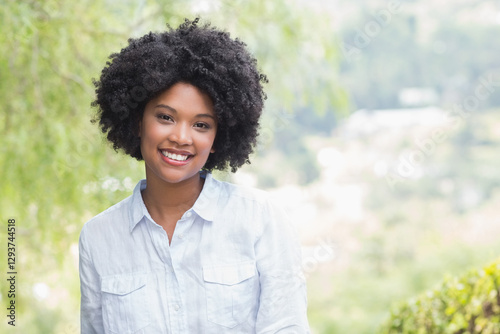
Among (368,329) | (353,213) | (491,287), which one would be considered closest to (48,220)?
(491,287)

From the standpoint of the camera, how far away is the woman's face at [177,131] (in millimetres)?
1431

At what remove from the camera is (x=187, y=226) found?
1494 millimetres

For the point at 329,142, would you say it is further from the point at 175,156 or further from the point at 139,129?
the point at 175,156

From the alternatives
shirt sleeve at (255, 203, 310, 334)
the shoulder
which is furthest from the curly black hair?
shirt sleeve at (255, 203, 310, 334)

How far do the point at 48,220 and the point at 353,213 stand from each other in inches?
406

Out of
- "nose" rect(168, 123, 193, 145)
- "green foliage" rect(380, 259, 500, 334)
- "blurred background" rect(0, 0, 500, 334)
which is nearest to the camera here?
"nose" rect(168, 123, 193, 145)

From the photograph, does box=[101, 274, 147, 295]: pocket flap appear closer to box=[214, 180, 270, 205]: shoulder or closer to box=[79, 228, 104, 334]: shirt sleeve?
box=[79, 228, 104, 334]: shirt sleeve

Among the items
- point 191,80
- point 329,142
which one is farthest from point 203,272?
point 329,142

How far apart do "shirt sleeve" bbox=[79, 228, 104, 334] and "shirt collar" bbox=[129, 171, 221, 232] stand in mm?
125

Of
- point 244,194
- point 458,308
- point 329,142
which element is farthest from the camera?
point 329,142

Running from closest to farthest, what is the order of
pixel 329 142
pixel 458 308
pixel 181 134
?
pixel 181 134
pixel 458 308
pixel 329 142

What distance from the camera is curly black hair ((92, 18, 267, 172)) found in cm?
144

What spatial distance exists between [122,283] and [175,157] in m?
0.29

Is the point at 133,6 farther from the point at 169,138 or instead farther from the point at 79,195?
the point at 169,138
